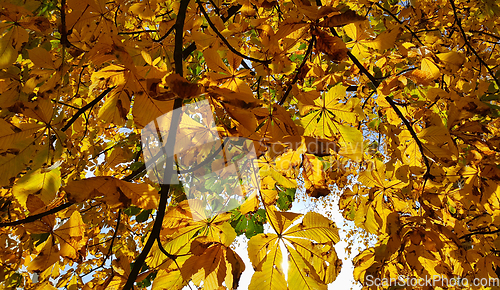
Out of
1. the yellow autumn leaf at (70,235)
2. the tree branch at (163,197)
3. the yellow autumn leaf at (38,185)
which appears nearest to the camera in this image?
the tree branch at (163,197)

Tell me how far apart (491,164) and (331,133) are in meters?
0.90

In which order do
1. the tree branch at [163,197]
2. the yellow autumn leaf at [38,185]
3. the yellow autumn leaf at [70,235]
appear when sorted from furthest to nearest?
the yellow autumn leaf at [70,235] → the yellow autumn leaf at [38,185] → the tree branch at [163,197]

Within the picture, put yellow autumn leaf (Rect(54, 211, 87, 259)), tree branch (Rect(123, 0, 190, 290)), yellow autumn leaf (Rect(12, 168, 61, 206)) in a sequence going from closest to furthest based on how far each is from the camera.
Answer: tree branch (Rect(123, 0, 190, 290)) → yellow autumn leaf (Rect(12, 168, 61, 206)) → yellow autumn leaf (Rect(54, 211, 87, 259))

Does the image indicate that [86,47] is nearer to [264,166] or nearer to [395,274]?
[264,166]

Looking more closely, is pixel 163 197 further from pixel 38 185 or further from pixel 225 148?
pixel 38 185

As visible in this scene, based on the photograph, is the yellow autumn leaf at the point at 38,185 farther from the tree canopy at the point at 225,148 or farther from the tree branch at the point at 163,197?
the tree branch at the point at 163,197

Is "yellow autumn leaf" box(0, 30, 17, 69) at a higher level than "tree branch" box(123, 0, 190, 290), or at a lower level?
higher

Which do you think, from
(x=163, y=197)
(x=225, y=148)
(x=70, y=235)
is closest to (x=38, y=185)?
(x=70, y=235)

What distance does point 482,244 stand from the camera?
5.29 feet

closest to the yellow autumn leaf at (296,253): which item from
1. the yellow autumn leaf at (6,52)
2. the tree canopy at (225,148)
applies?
the tree canopy at (225,148)

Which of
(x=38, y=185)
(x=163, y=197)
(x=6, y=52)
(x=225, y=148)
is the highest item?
(x=6, y=52)

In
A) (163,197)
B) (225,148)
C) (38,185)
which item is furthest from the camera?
(225,148)

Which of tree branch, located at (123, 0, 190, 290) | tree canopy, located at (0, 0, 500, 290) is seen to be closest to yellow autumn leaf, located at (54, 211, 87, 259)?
tree canopy, located at (0, 0, 500, 290)

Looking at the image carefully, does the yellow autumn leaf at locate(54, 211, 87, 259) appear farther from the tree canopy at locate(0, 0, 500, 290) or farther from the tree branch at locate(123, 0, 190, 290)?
the tree branch at locate(123, 0, 190, 290)
